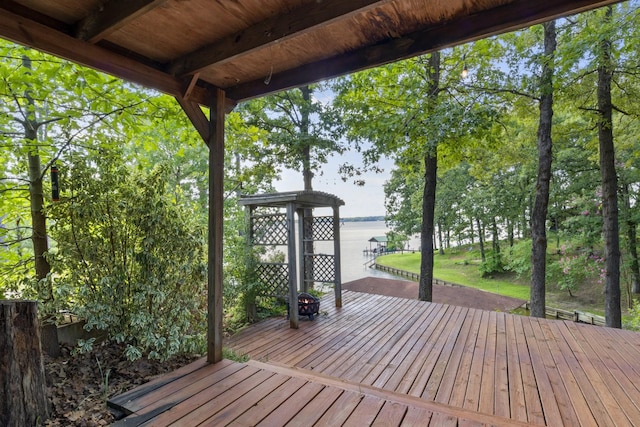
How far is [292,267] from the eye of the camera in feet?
14.8

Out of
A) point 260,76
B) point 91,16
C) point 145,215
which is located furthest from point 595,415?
point 91,16

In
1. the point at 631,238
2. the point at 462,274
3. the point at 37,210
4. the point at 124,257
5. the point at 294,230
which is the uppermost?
the point at 37,210

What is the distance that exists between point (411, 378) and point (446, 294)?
10450 millimetres

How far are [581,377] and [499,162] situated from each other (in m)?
8.03

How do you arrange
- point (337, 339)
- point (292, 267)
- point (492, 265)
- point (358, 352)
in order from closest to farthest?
point (358, 352) → point (337, 339) → point (292, 267) → point (492, 265)

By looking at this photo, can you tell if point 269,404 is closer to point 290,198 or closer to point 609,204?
point 290,198

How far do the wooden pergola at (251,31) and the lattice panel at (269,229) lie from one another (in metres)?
2.49

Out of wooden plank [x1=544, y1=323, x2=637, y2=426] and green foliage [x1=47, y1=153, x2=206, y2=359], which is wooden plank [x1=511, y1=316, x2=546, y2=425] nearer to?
wooden plank [x1=544, y1=323, x2=637, y2=426]

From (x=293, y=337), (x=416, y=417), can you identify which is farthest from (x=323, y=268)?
(x=416, y=417)

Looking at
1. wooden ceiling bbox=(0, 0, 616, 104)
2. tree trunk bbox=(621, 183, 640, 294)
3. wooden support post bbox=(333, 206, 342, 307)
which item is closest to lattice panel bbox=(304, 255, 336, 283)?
wooden support post bbox=(333, 206, 342, 307)

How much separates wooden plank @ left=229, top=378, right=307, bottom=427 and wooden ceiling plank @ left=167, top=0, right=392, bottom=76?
2.40m

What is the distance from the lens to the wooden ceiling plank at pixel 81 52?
1584mm

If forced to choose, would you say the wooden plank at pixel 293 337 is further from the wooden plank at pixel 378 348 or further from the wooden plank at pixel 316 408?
the wooden plank at pixel 316 408

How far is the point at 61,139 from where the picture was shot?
2.87 metres
